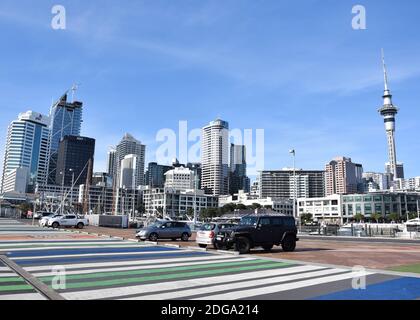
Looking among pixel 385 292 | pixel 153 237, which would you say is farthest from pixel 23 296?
pixel 153 237

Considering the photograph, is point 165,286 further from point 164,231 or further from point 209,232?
point 164,231

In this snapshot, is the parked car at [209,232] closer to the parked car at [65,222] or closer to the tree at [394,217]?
the parked car at [65,222]

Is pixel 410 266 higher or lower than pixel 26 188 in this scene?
lower

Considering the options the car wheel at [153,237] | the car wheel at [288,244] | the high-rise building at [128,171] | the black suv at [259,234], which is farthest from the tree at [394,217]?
the car wheel at [288,244]

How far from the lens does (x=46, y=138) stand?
198750 millimetres

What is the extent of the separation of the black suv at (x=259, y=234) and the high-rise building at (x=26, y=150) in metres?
182

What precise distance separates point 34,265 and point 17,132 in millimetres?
194834

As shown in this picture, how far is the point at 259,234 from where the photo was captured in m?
19.9

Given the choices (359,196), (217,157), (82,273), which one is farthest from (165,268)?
(217,157)

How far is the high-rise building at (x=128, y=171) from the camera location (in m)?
159

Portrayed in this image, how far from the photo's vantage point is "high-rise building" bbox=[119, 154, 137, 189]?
522 ft

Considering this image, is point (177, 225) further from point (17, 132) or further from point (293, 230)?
point (17, 132)

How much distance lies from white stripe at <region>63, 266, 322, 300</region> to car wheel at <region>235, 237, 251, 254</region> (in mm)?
6125

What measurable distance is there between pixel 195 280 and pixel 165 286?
130 centimetres
